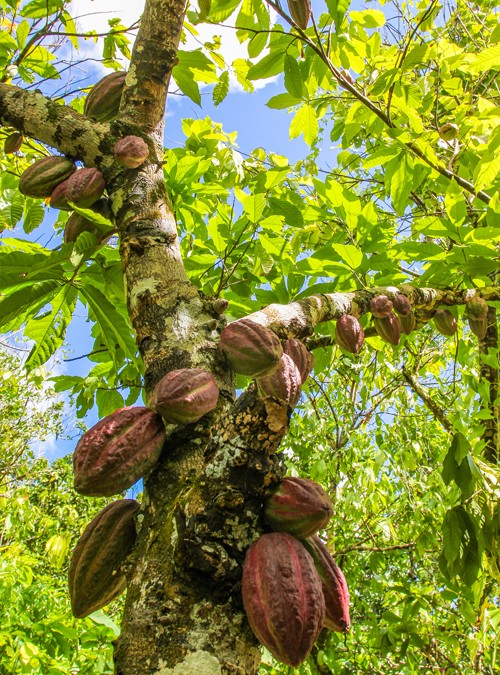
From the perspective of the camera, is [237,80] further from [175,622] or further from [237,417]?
[175,622]

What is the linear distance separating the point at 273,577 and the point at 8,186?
2.02 metres

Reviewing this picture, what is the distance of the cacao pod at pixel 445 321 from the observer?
1.75 metres

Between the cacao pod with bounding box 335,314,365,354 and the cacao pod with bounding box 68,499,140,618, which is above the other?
the cacao pod with bounding box 335,314,365,354

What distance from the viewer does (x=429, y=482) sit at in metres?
3.68

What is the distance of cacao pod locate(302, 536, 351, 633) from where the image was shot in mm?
841

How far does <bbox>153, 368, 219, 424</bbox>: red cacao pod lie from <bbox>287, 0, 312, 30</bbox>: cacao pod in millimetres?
1348

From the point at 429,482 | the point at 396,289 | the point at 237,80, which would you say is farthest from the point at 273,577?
the point at 429,482

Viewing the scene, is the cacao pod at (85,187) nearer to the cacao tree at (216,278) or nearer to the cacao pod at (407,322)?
the cacao tree at (216,278)

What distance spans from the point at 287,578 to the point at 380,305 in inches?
35.2

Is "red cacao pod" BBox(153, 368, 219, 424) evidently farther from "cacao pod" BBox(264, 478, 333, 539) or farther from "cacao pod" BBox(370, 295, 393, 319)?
"cacao pod" BBox(370, 295, 393, 319)

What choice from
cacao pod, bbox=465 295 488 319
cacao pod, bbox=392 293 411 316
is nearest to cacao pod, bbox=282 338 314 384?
cacao pod, bbox=392 293 411 316

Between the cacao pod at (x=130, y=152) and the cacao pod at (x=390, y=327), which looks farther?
the cacao pod at (x=390, y=327)

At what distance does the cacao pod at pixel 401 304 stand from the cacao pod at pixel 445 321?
29cm

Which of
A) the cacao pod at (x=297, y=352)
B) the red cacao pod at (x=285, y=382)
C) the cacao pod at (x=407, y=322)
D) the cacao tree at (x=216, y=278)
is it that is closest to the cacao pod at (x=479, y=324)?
the cacao tree at (x=216, y=278)
